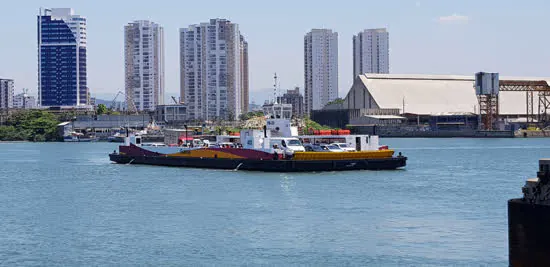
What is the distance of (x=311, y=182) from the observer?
48.2m

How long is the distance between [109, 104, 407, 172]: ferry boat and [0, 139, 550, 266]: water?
111cm

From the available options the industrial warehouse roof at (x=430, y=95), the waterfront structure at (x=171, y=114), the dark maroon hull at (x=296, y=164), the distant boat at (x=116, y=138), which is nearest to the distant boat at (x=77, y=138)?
the distant boat at (x=116, y=138)

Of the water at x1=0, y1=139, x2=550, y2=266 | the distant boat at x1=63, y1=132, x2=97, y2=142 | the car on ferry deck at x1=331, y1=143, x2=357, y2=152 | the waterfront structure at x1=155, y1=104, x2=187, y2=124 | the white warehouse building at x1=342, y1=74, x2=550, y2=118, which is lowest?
the water at x1=0, y1=139, x2=550, y2=266

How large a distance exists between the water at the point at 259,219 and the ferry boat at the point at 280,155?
1.11 metres

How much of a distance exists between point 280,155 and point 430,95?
117 meters

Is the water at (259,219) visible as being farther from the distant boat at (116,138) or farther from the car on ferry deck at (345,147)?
the distant boat at (116,138)

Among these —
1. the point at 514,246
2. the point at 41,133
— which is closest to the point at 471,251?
the point at 514,246

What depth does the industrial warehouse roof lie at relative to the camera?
166 metres

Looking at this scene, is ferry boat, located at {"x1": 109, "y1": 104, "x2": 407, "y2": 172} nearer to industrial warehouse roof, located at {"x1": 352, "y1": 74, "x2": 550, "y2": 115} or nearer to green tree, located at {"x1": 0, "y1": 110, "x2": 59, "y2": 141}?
industrial warehouse roof, located at {"x1": 352, "y1": 74, "x2": 550, "y2": 115}

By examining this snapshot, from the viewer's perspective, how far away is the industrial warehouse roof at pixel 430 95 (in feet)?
543

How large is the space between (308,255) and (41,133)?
482 ft

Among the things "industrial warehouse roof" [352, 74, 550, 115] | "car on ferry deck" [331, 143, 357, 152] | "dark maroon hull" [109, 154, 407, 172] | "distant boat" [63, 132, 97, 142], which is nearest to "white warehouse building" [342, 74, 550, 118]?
"industrial warehouse roof" [352, 74, 550, 115]

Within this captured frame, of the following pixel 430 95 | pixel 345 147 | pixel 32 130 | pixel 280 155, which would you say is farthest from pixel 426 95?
pixel 280 155

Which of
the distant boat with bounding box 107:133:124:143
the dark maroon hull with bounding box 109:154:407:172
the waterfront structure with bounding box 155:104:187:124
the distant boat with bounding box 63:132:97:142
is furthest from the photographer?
the waterfront structure with bounding box 155:104:187:124
